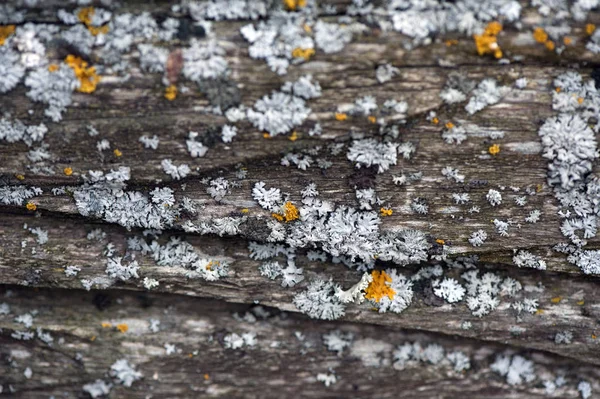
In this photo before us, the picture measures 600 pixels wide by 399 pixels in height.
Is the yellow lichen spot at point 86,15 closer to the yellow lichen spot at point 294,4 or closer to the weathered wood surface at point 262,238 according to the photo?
the weathered wood surface at point 262,238

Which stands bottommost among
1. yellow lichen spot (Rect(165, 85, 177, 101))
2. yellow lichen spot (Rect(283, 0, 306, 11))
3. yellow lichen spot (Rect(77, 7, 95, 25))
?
yellow lichen spot (Rect(165, 85, 177, 101))

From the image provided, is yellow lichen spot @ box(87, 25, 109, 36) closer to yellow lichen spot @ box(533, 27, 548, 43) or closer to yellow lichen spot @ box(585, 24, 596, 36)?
yellow lichen spot @ box(533, 27, 548, 43)

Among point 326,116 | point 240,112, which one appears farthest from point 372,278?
point 240,112

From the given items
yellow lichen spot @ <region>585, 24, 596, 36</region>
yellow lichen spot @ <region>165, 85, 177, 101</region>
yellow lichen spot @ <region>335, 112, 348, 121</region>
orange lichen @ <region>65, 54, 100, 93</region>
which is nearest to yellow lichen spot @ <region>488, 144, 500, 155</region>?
yellow lichen spot @ <region>585, 24, 596, 36</region>

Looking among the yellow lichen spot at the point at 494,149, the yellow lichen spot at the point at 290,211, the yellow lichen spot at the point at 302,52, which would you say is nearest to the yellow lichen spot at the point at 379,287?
the yellow lichen spot at the point at 290,211

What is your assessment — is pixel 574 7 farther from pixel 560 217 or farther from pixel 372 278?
pixel 372 278

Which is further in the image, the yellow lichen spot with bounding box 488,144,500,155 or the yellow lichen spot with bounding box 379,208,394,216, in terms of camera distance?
the yellow lichen spot with bounding box 379,208,394,216
